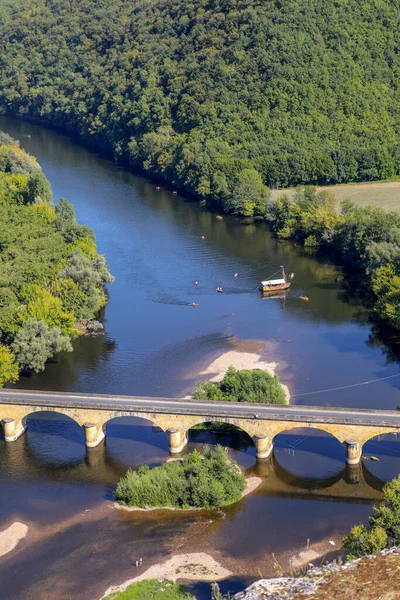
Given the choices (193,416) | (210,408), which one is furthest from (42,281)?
(193,416)

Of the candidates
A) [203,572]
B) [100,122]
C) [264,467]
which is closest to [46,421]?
[264,467]

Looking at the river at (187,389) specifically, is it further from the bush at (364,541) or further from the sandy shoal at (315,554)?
the bush at (364,541)

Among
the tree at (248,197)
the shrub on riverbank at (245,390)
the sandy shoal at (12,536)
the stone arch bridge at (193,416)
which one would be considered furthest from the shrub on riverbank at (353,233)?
the sandy shoal at (12,536)

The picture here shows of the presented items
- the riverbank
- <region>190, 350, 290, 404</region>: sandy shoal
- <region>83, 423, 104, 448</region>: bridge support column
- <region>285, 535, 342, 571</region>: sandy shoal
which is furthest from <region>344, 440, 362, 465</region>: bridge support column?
<region>83, 423, 104, 448</region>: bridge support column

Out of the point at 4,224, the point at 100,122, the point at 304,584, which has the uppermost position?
the point at 100,122

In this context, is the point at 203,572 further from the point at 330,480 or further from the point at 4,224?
the point at 4,224
